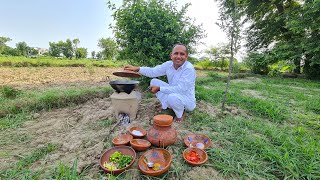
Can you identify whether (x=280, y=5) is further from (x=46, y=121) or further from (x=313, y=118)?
(x=46, y=121)

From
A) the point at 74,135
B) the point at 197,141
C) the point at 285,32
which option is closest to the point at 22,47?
the point at 285,32

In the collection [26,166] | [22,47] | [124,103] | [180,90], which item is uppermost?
[22,47]

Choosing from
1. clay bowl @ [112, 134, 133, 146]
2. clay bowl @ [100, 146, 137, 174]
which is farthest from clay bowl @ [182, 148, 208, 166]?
clay bowl @ [112, 134, 133, 146]

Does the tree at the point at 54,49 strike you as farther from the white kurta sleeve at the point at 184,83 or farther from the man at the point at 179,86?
the white kurta sleeve at the point at 184,83

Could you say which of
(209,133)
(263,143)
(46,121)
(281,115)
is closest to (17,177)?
(46,121)

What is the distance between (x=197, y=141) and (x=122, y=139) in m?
0.95

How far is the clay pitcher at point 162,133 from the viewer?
2221mm

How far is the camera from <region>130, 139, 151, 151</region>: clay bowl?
2.16 metres

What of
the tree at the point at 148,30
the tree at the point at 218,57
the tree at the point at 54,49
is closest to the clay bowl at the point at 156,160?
the tree at the point at 148,30

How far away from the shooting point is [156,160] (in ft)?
6.66

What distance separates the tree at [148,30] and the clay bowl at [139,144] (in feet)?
7.70

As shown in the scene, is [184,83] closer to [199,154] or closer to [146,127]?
[146,127]

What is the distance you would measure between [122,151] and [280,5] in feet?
51.5

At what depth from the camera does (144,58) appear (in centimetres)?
446
